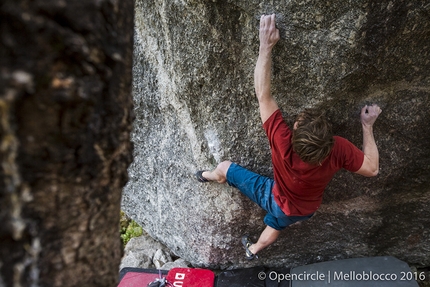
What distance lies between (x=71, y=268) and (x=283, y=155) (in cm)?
192

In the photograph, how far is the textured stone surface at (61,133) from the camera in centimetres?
89

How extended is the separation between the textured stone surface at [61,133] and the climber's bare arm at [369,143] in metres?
2.21

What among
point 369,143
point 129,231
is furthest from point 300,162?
point 129,231

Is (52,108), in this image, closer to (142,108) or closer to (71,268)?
(71,268)

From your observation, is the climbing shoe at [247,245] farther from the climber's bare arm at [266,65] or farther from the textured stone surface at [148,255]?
the climber's bare arm at [266,65]

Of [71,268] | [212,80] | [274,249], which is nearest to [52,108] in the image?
[71,268]

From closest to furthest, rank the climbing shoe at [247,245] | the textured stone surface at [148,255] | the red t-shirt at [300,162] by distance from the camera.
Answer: the red t-shirt at [300,162] → the climbing shoe at [247,245] → the textured stone surface at [148,255]

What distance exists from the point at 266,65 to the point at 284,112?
0.56 m

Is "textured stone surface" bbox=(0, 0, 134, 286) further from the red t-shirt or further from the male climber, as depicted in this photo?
the red t-shirt

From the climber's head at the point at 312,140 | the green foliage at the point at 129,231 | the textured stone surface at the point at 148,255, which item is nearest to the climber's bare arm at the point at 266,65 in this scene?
the climber's head at the point at 312,140

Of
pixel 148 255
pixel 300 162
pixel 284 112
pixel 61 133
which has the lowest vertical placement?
pixel 148 255

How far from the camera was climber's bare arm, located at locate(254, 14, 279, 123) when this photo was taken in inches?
95.9

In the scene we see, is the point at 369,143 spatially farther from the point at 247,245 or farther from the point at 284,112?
the point at 247,245

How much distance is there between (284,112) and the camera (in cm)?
290
